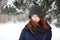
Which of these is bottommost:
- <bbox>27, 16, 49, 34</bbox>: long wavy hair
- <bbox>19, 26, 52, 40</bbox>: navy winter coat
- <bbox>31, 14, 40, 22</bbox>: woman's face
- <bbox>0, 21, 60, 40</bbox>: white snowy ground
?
<bbox>0, 21, 60, 40</bbox>: white snowy ground

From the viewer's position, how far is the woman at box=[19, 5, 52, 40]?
380 cm

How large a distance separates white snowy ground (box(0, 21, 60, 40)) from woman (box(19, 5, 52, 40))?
4699 mm

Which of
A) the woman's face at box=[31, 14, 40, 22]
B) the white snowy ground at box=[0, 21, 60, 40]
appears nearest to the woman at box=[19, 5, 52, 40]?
the woman's face at box=[31, 14, 40, 22]

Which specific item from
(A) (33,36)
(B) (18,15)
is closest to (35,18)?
(A) (33,36)

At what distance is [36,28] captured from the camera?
12.6 ft

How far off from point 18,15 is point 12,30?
574mm

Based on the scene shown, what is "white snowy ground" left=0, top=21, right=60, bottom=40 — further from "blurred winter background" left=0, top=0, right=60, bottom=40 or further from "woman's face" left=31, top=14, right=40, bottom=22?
"woman's face" left=31, top=14, right=40, bottom=22

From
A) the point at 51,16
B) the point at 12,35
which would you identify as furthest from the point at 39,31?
the point at 12,35

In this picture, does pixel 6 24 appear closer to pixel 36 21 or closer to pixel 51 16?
pixel 51 16

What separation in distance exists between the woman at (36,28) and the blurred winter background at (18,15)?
13.6 ft

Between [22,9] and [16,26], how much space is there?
30.6 inches

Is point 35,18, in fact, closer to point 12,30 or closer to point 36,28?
point 36,28

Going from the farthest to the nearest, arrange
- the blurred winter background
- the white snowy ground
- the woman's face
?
the white snowy ground → the blurred winter background → the woman's face

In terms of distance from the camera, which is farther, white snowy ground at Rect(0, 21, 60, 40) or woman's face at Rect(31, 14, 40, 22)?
white snowy ground at Rect(0, 21, 60, 40)
